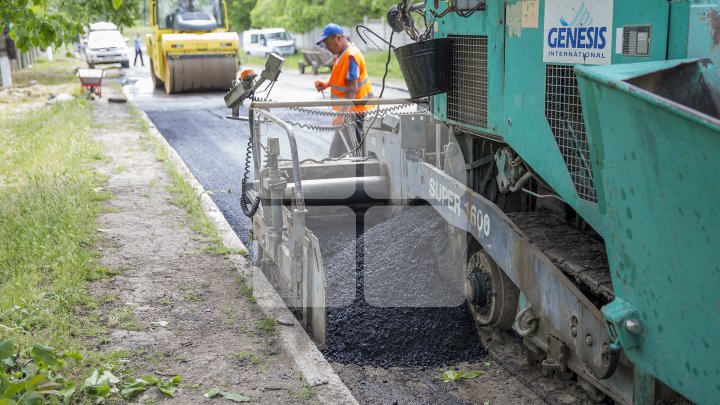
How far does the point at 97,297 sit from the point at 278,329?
1.38m

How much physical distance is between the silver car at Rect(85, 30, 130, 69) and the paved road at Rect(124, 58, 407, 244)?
10967 millimetres

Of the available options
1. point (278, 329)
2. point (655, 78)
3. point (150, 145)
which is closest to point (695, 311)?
point (655, 78)

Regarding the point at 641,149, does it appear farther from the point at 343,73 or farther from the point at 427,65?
the point at 343,73

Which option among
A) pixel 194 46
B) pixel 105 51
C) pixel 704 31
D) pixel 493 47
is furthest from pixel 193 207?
pixel 105 51

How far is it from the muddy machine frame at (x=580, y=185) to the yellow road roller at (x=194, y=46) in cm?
1494

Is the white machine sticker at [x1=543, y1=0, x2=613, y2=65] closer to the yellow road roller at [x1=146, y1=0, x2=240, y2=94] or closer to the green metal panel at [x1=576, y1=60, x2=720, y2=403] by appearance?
the green metal panel at [x1=576, y1=60, x2=720, y2=403]

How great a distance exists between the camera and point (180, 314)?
5312mm

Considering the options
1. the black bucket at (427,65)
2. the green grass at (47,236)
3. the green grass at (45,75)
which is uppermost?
the black bucket at (427,65)

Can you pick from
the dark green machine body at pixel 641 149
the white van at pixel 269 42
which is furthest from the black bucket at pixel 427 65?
the white van at pixel 269 42

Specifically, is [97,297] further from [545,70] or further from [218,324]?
[545,70]

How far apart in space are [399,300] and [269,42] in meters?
40.0

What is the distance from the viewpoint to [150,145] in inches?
480

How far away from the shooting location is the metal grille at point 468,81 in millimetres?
4625

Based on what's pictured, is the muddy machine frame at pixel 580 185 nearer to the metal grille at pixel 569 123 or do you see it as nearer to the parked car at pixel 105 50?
the metal grille at pixel 569 123
